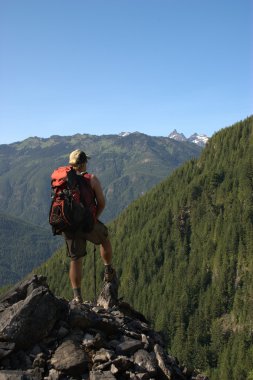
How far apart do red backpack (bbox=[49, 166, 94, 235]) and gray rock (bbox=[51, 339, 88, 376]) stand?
3985 mm

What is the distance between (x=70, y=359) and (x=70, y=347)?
48 centimetres

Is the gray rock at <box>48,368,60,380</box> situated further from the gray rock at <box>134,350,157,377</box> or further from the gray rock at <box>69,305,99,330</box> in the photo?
the gray rock at <box>134,350,157,377</box>

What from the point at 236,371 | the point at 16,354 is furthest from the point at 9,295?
the point at 236,371

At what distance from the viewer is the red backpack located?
15.3 meters

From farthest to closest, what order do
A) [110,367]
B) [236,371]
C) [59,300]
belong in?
[236,371] < [59,300] < [110,367]

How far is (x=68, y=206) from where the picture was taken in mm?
15242

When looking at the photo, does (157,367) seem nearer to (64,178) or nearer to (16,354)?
(16,354)

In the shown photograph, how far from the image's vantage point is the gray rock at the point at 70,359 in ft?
39.9

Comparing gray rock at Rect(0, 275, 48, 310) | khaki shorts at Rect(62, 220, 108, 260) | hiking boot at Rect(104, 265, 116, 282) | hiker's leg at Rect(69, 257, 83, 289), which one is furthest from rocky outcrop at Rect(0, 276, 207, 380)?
hiking boot at Rect(104, 265, 116, 282)

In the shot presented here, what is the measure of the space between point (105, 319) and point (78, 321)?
918 millimetres

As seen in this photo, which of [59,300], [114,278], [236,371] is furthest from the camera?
[236,371]

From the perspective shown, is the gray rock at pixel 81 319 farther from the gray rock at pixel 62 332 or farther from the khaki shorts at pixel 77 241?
the khaki shorts at pixel 77 241

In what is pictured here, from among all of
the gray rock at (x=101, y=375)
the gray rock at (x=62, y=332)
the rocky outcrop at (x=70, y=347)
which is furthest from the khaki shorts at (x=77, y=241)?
the gray rock at (x=101, y=375)

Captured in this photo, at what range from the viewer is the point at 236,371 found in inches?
→ 6471
